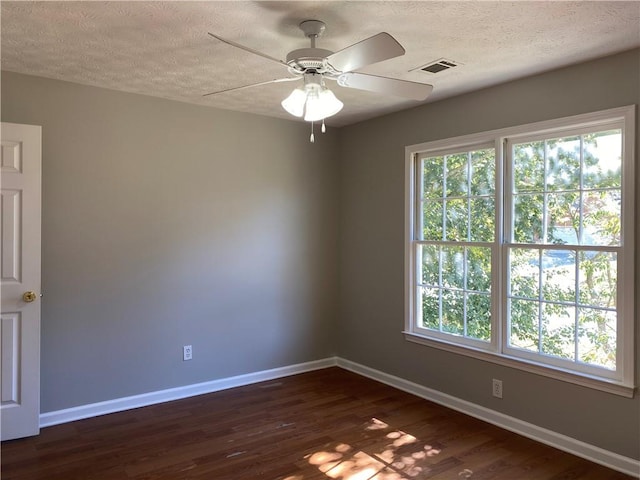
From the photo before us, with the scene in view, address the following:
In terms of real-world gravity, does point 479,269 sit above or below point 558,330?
above

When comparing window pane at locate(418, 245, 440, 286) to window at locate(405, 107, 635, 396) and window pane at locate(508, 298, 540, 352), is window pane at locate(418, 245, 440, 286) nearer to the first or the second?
window at locate(405, 107, 635, 396)

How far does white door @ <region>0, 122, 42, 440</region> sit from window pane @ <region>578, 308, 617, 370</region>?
359 centimetres

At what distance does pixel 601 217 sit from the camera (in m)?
2.89

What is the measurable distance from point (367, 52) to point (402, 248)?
242 centimetres

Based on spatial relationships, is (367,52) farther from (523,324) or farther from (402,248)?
(402,248)

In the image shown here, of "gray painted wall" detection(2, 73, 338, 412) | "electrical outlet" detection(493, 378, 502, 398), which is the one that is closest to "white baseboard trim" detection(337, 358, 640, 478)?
"electrical outlet" detection(493, 378, 502, 398)

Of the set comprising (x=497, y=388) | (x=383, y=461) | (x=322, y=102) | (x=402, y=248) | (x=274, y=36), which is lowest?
(x=383, y=461)

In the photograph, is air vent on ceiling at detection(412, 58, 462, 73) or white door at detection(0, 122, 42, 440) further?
white door at detection(0, 122, 42, 440)

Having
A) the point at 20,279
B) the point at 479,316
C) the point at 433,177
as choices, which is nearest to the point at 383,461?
the point at 479,316

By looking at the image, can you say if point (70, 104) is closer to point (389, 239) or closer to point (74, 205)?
point (74, 205)

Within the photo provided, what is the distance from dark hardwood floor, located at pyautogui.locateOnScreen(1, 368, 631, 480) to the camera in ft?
8.93

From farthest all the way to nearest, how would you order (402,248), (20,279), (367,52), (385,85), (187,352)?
(402,248)
(187,352)
(20,279)
(385,85)
(367,52)

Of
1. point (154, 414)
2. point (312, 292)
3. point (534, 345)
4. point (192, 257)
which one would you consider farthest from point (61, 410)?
point (534, 345)

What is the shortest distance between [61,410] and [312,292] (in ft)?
7.69
